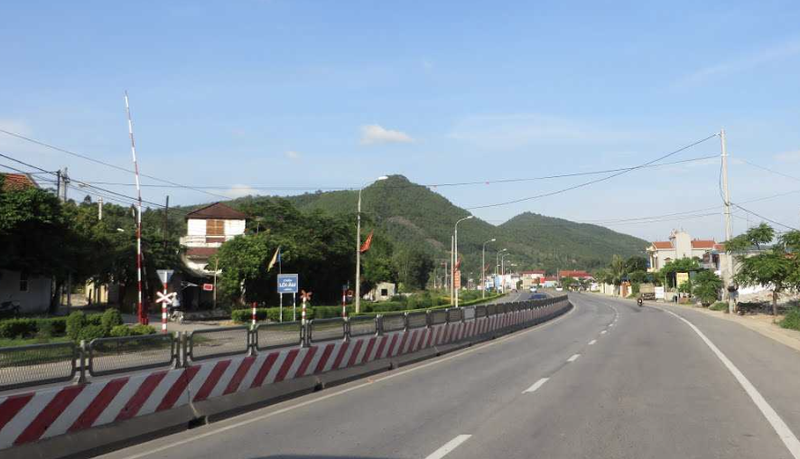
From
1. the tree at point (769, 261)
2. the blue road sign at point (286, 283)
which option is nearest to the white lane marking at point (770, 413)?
the blue road sign at point (286, 283)

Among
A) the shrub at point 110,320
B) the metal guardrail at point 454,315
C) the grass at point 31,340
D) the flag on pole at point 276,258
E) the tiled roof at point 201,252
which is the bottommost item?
the grass at point 31,340

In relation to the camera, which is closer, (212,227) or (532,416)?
(532,416)

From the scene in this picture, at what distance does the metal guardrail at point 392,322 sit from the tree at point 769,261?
109ft

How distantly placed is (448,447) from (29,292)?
40.8 m

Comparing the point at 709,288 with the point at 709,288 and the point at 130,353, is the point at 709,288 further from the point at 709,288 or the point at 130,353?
the point at 130,353

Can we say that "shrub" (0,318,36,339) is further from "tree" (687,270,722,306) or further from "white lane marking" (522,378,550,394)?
"tree" (687,270,722,306)

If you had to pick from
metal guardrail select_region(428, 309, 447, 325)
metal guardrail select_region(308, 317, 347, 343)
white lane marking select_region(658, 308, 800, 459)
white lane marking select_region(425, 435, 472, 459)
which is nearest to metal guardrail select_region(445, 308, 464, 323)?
metal guardrail select_region(428, 309, 447, 325)

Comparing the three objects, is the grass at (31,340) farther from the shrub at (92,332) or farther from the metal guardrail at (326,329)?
the metal guardrail at (326,329)

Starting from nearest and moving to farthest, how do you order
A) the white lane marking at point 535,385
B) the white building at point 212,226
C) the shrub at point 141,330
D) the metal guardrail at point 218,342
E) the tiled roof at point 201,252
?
1. the metal guardrail at point 218,342
2. the white lane marking at point 535,385
3. the shrub at point 141,330
4. the tiled roof at point 201,252
5. the white building at point 212,226

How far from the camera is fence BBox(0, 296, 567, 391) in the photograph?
8.45 meters

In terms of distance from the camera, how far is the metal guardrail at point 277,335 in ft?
43.0

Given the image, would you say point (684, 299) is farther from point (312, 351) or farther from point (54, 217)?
point (312, 351)

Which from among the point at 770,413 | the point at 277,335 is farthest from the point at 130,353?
the point at 770,413

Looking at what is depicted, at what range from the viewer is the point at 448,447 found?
861 centimetres
